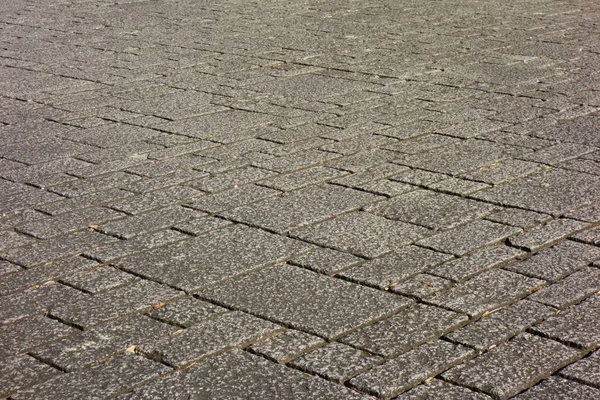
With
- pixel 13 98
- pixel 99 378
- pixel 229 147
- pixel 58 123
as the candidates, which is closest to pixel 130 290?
pixel 99 378

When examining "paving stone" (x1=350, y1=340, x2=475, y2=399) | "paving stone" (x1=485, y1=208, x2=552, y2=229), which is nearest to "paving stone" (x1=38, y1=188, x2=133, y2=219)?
"paving stone" (x1=485, y1=208, x2=552, y2=229)

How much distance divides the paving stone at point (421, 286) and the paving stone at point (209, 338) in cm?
58

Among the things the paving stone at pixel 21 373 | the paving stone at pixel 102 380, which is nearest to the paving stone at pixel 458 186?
the paving stone at pixel 102 380

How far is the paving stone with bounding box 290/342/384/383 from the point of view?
10.3 feet

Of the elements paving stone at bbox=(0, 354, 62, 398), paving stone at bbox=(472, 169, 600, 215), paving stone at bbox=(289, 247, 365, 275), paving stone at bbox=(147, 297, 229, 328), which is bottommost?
paving stone at bbox=(0, 354, 62, 398)

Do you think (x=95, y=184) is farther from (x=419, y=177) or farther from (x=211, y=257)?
(x=419, y=177)

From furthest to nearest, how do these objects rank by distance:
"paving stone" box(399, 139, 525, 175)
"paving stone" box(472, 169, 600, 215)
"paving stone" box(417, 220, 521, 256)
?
"paving stone" box(399, 139, 525, 175)
"paving stone" box(472, 169, 600, 215)
"paving stone" box(417, 220, 521, 256)

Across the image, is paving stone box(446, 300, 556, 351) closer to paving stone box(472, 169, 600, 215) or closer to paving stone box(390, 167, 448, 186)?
paving stone box(472, 169, 600, 215)

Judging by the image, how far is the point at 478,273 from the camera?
391 cm

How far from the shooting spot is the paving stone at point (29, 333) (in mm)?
3406

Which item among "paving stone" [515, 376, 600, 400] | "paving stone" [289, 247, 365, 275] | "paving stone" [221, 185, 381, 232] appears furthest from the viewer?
"paving stone" [221, 185, 381, 232]

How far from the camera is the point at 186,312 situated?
363 centimetres

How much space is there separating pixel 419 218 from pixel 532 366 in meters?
1.47

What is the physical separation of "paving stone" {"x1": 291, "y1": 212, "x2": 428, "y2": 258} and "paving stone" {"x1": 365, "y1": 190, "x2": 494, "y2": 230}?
0.08 metres
